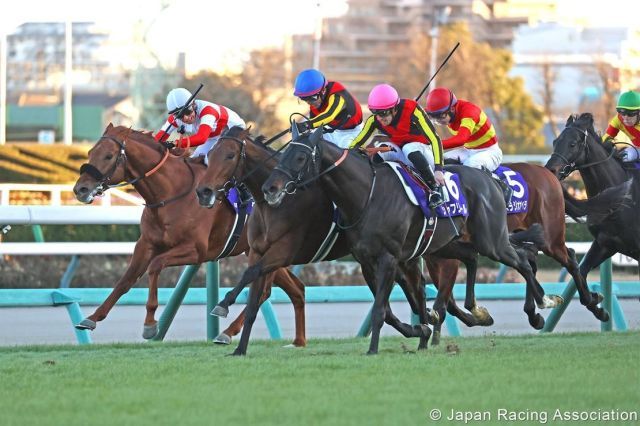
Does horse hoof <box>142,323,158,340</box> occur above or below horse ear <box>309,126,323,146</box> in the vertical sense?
below

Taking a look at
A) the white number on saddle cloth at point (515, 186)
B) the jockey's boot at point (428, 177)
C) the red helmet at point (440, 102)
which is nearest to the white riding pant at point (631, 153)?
the white number on saddle cloth at point (515, 186)

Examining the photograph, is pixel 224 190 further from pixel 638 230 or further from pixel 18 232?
pixel 18 232

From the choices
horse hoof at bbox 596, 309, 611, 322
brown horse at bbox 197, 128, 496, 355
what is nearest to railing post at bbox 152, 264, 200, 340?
brown horse at bbox 197, 128, 496, 355

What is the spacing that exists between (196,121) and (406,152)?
2.11 meters

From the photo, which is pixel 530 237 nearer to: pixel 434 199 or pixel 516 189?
pixel 516 189

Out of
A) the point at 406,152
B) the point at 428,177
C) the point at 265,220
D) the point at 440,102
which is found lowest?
the point at 265,220

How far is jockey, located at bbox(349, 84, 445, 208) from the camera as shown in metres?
9.41

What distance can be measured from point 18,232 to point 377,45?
108 meters

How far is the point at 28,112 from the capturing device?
8988 centimetres

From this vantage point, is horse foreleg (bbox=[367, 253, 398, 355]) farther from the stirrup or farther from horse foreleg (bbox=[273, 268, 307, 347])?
horse foreleg (bbox=[273, 268, 307, 347])

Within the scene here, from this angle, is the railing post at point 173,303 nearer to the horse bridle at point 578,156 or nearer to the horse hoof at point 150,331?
the horse hoof at point 150,331

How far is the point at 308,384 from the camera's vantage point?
7.35 m

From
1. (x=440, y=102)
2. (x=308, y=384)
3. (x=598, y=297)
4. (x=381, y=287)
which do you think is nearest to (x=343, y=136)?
(x=440, y=102)

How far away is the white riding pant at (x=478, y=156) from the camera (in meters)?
11.2
